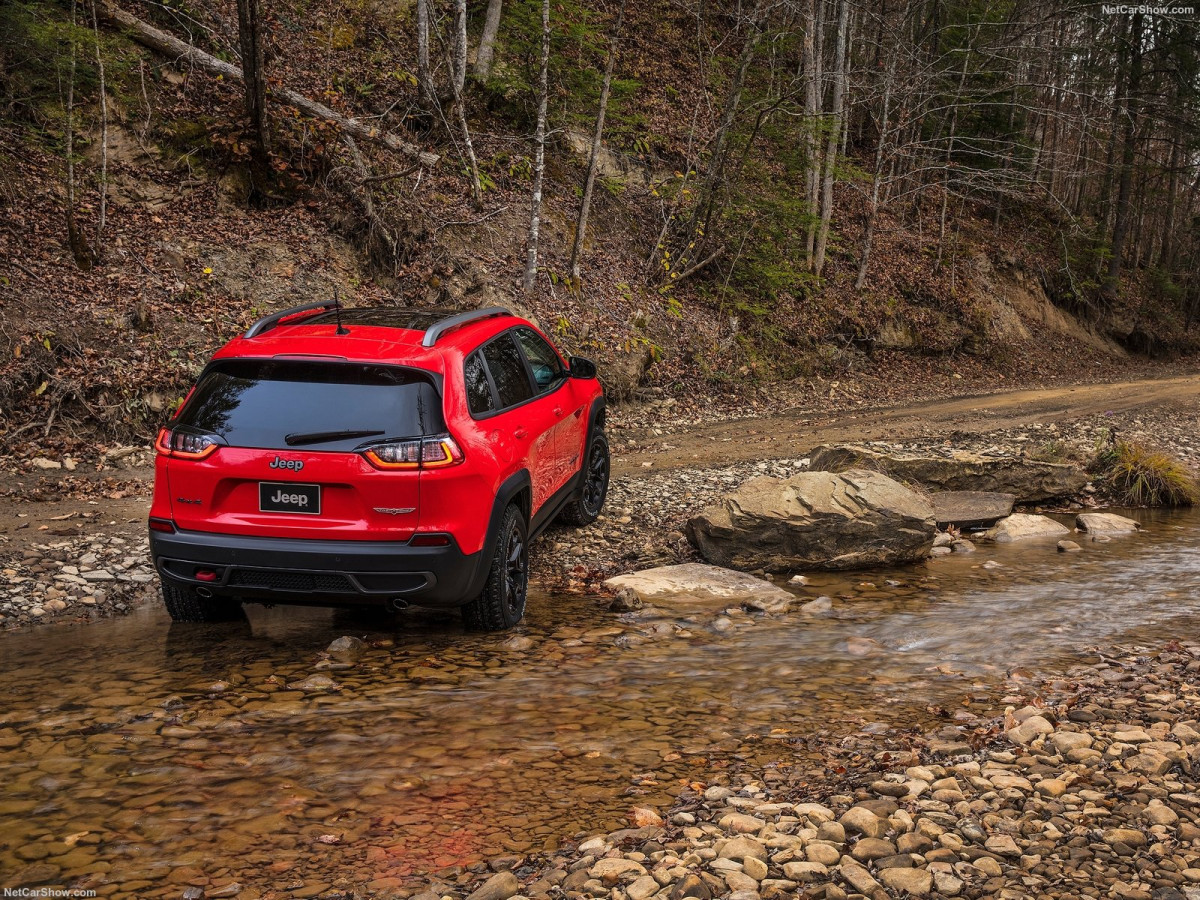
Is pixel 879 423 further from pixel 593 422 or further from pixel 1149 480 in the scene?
pixel 593 422

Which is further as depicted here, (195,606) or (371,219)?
(371,219)

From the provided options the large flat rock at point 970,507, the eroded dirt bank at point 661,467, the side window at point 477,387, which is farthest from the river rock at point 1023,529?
the side window at point 477,387

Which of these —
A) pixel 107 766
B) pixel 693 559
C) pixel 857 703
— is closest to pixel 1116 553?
pixel 693 559

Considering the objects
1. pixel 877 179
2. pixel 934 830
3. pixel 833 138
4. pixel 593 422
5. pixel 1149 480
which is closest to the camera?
pixel 934 830

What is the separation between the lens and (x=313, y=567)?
16.3 ft

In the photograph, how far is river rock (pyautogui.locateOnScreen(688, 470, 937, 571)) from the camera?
7.87 meters

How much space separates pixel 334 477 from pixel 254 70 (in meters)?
10.8

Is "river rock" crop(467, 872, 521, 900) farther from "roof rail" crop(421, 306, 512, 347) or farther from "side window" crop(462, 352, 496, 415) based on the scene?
"roof rail" crop(421, 306, 512, 347)

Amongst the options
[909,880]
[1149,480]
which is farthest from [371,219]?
[909,880]

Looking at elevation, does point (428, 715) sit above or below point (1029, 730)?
below

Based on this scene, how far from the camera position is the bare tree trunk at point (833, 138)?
19.6 meters

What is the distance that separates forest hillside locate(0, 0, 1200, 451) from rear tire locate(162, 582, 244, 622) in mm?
5276

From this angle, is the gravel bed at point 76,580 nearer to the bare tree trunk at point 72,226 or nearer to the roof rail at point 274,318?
the roof rail at point 274,318

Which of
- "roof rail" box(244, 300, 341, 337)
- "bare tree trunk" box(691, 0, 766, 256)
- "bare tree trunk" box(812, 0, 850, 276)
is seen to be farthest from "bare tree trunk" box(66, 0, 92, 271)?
"bare tree trunk" box(812, 0, 850, 276)
